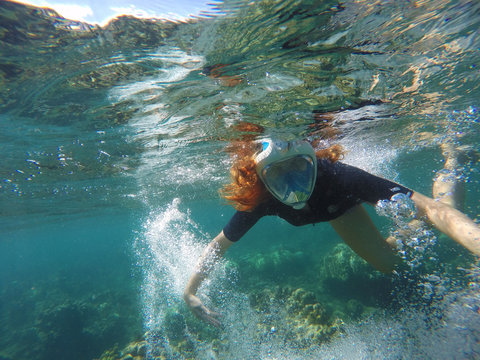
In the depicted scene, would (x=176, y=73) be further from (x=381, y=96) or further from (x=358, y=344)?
(x=358, y=344)

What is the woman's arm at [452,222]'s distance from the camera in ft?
9.55

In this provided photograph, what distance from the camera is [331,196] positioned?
398cm

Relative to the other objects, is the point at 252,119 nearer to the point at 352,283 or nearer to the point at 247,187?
the point at 247,187

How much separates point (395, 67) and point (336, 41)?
2566 mm

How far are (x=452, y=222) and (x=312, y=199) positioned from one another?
1842mm

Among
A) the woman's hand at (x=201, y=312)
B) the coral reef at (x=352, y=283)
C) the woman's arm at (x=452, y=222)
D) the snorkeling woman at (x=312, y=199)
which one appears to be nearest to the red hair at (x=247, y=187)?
the snorkeling woman at (x=312, y=199)

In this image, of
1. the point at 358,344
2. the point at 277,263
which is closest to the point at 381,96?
→ the point at 358,344

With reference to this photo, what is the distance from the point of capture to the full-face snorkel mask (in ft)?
11.9

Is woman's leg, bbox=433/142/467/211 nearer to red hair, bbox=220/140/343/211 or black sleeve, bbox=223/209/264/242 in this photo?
red hair, bbox=220/140/343/211

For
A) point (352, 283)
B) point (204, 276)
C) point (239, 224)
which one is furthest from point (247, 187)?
point (352, 283)

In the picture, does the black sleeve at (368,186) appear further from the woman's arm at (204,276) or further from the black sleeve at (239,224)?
the woman's arm at (204,276)

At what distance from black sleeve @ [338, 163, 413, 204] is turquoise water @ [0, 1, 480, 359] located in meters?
1.28

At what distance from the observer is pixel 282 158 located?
3.68 meters

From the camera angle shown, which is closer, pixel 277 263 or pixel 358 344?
pixel 358 344
